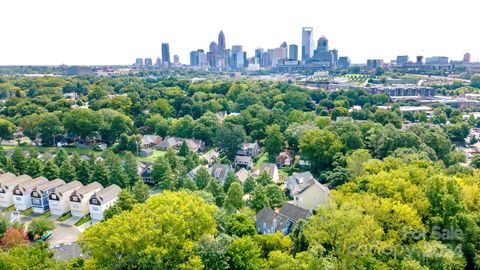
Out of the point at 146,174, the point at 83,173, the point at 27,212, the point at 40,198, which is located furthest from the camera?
the point at 146,174

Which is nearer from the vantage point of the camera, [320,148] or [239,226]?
[239,226]

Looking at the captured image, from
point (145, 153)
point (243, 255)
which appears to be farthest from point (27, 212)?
point (243, 255)

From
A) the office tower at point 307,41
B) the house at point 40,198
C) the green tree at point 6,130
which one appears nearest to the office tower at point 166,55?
the office tower at point 307,41

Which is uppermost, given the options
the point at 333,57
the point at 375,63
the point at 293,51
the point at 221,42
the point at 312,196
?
the point at 221,42

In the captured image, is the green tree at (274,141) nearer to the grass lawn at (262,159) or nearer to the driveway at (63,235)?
the grass lawn at (262,159)

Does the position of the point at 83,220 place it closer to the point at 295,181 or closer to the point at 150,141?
the point at 295,181

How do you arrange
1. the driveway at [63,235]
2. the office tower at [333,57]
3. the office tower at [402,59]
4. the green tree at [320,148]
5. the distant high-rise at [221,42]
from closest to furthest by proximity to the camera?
the driveway at [63,235] < the green tree at [320,148] < the office tower at [402,59] < the office tower at [333,57] < the distant high-rise at [221,42]
